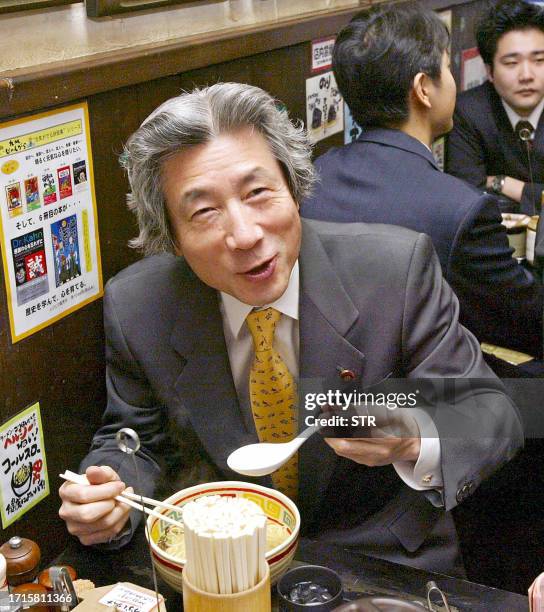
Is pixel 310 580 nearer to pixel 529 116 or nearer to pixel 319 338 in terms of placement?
pixel 319 338

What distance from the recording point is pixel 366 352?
1715 millimetres

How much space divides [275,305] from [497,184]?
233 cm

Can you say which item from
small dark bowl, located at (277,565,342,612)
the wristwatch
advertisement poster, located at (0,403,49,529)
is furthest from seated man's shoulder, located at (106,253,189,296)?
the wristwatch

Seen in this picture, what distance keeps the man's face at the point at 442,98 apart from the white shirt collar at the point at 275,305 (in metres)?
1.09

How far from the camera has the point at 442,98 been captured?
257 cm

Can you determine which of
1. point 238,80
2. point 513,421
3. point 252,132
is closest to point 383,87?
point 238,80

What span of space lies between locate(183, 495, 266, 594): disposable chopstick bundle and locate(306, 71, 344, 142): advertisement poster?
195 cm

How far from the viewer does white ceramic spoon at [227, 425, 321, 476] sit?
4.45ft

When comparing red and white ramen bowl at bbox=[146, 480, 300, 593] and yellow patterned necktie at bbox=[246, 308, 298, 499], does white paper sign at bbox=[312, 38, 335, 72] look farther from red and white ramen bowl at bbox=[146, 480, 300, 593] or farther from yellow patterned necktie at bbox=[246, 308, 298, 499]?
red and white ramen bowl at bbox=[146, 480, 300, 593]

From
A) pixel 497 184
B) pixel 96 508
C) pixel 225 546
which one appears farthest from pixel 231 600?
pixel 497 184

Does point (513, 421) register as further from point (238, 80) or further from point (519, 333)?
point (238, 80)

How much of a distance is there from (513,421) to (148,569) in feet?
2.52

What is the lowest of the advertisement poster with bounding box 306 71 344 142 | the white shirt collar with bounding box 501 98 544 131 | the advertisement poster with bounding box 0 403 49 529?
the advertisement poster with bounding box 0 403 49 529

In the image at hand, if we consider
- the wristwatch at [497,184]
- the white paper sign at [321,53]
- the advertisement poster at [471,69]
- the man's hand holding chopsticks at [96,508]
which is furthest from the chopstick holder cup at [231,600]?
the advertisement poster at [471,69]
